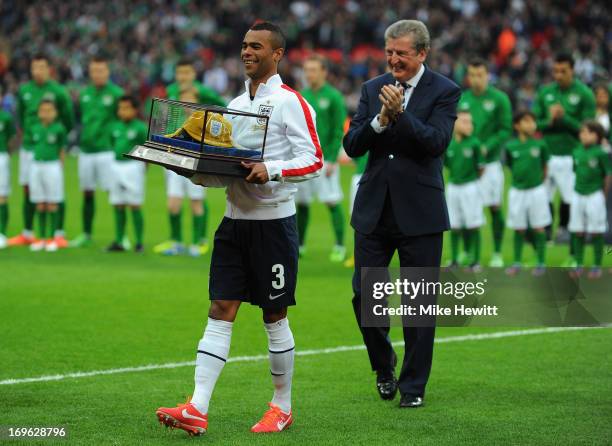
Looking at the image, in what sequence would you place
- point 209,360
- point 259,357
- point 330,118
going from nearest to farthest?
point 209,360 → point 259,357 → point 330,118

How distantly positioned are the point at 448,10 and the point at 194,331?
27.2 metres

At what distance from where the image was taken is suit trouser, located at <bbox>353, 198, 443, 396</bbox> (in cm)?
697

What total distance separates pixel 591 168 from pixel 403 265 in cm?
616

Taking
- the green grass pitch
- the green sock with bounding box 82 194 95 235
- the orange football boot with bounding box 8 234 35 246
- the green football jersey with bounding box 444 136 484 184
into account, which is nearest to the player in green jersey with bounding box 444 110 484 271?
the green football jersey with bounding box 444 136 484 184

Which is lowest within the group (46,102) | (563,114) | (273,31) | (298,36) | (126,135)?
(126,135)

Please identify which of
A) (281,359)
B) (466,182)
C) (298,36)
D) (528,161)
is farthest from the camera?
(298,36)

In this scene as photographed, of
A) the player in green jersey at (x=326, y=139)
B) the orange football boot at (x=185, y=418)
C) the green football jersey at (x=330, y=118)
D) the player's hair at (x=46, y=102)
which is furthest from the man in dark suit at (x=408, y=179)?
the player's hair at (x=46, y=102)

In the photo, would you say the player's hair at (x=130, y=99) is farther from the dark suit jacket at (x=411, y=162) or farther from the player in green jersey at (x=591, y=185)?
the dark suit jacket at (x=411, y=162)

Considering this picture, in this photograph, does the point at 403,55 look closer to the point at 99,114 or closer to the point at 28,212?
the point at 99,114

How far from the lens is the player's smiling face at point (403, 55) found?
683cm

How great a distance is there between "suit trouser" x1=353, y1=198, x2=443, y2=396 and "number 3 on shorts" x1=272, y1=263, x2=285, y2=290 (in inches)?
36.2

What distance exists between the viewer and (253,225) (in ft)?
20.7

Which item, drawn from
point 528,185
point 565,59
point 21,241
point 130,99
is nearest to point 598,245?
point 528,185

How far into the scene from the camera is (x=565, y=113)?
14.0 metres
